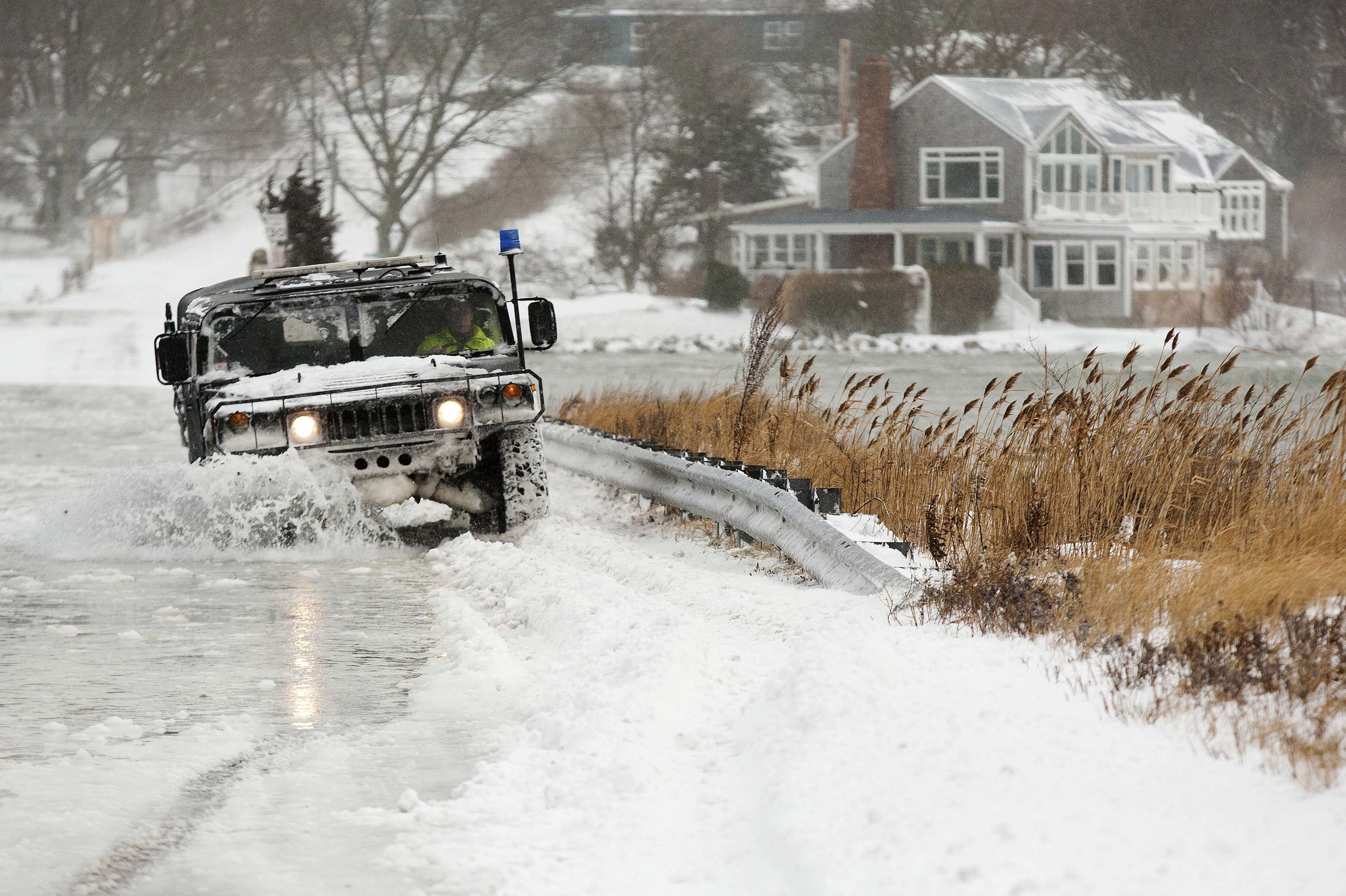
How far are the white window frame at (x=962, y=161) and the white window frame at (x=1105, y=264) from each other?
11.1ft

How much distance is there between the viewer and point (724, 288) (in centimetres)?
5175

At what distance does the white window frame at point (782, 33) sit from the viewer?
323 feet

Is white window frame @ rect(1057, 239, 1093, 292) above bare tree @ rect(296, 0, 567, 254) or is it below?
below

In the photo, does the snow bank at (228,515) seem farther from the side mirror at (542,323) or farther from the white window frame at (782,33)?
the white window frame at (782,33)

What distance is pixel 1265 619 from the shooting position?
5922mm

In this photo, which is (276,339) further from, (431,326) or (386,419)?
(386,419)

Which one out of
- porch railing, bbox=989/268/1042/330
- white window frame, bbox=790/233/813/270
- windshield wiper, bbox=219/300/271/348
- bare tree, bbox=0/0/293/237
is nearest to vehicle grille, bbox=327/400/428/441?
windshield wiper, bbox=219/300/271/348

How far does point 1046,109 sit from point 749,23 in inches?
1826

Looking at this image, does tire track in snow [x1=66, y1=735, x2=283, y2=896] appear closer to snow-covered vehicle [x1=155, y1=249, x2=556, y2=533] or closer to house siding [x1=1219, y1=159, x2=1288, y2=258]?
snow-covered vehicle [x1=155, y1=249, x2=556, y2=533]

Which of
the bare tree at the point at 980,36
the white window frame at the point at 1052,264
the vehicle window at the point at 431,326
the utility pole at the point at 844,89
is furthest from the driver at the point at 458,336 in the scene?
the bare tree at the point at 980,36

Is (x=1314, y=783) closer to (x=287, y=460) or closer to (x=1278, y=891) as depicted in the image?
(x=1278, y=891)

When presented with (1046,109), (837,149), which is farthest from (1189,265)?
(837,149)

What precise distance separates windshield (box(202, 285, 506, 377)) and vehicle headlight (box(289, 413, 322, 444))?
0.88 metres

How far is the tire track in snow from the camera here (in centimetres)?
467
